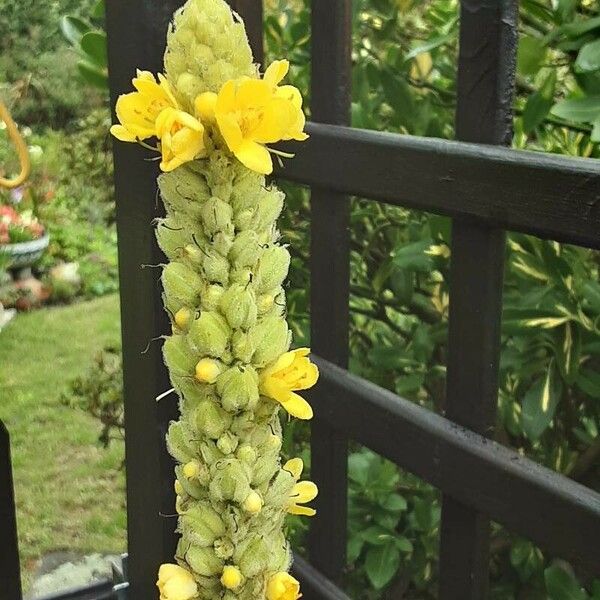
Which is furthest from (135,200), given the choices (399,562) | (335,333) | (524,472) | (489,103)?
(399,562)

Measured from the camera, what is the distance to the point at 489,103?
1017mm

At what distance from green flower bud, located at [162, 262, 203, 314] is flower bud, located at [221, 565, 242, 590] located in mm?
125

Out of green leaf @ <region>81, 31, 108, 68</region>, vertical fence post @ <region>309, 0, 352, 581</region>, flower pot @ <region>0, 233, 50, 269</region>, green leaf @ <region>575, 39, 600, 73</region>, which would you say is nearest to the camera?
green leaf @ <region>575, 39, 600, 73</region>

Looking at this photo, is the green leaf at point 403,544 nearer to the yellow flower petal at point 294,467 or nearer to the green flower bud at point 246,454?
the yellow flower petal at point 294,467

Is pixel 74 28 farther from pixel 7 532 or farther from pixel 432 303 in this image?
pixel 7 532

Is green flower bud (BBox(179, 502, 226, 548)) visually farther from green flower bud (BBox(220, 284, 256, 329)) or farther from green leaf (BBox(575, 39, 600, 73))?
green leaf (BBox(575, 39, 600, 73))

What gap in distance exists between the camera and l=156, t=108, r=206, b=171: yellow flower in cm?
45

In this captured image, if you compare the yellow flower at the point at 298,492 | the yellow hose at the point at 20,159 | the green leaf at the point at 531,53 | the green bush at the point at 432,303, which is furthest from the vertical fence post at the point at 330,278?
the yellow flower at the point at 298,492

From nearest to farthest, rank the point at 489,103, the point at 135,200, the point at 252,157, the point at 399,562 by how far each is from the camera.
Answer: the point at 252,157
the point at 489,103
the point at 135,200
the point at 399,562

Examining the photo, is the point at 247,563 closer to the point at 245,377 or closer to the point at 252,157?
the point at 245,377

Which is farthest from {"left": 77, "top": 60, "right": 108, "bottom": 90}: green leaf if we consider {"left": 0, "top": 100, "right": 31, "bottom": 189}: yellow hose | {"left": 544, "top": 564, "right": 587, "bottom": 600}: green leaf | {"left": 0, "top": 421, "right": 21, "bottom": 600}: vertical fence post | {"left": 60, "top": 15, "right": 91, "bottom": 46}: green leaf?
{"left": 544, "top": 564, "right": 587, "bottom": 600}: green leaf

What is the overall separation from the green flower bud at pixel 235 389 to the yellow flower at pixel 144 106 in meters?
0.12

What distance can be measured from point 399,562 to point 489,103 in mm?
997

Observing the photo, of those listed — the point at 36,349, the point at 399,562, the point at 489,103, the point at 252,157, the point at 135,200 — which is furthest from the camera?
the point at 36,349
